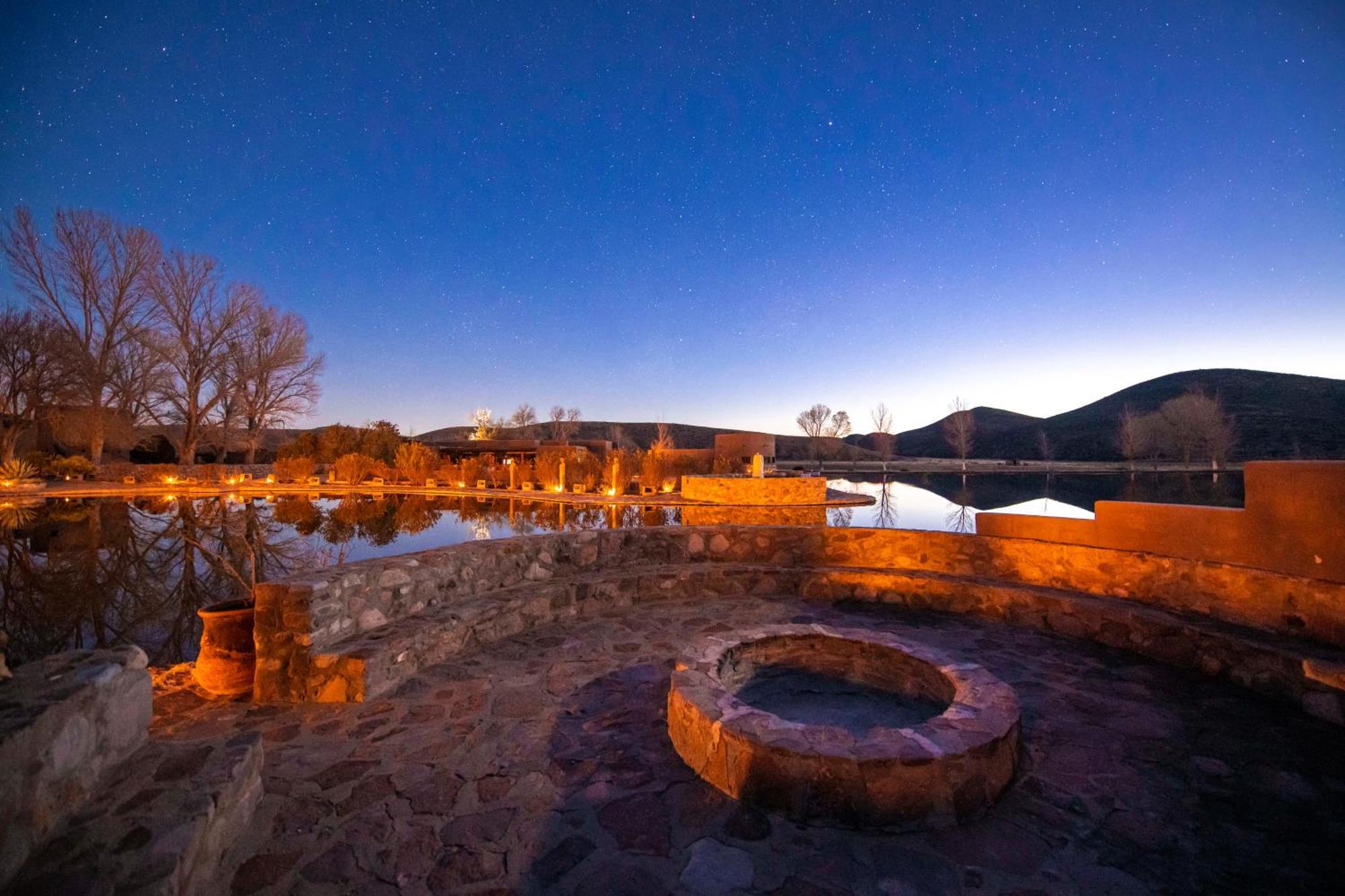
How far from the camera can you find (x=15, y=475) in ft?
65.1

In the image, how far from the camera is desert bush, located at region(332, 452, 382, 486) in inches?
1068

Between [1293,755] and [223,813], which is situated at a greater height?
[223,813]

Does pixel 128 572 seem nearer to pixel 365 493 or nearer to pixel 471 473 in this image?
pixel 365 493

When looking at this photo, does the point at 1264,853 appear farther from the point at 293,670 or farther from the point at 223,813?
the point at 293,670

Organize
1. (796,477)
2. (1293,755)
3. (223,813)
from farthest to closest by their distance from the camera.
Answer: (796,477), (1293,755), (223,813)

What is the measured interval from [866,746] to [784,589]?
3.48 meters

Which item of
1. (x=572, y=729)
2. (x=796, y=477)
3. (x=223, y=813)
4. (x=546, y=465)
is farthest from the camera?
(x=546, y=465)

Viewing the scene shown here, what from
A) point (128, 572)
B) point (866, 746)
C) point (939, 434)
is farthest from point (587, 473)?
point (939, 434)

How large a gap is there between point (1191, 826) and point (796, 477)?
56.0ft

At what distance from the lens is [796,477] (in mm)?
18891

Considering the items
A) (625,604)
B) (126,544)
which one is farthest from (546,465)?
(625,604)

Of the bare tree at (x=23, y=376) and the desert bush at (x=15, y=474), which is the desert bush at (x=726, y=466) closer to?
the desert bush at (x=15, y=474)

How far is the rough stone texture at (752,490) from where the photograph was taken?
18.2 metres

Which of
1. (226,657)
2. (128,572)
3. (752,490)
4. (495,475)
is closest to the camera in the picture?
(226,657)
